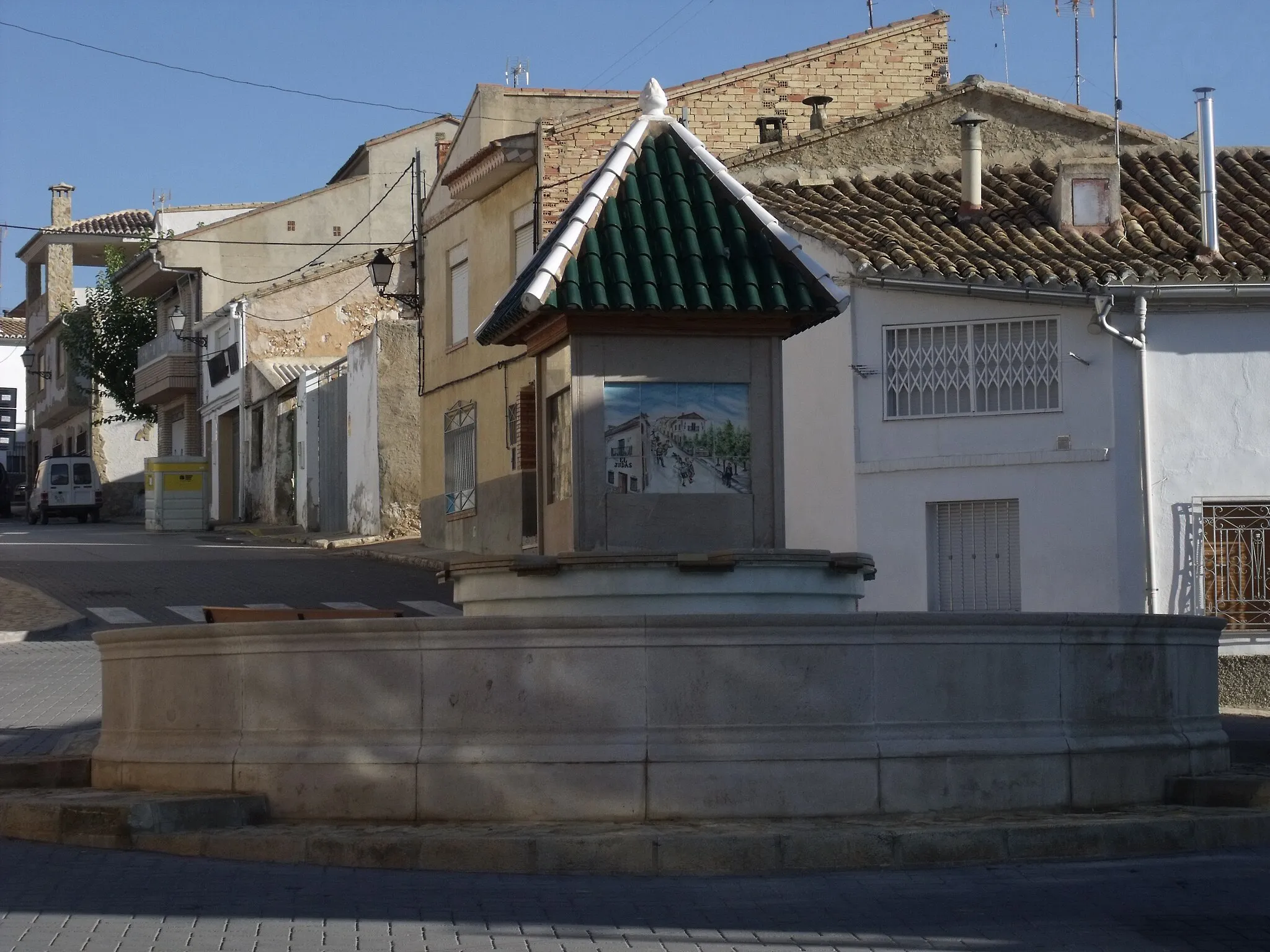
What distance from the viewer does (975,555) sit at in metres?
20.4

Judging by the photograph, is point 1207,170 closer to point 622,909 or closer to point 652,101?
point 652,101

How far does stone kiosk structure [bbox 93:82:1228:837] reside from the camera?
8664 mm

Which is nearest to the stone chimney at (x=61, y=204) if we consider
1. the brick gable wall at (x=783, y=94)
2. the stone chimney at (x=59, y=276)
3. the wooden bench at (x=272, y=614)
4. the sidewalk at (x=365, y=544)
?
the stone chimney at (x=59, y=276)

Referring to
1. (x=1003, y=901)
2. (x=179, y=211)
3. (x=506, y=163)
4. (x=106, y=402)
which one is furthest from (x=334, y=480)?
(x=1003, y=901)

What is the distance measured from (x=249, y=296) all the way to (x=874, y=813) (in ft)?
115

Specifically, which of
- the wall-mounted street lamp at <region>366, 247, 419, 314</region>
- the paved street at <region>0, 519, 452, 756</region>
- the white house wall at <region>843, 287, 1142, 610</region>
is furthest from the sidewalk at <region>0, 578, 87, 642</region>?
the wall-mounted street lamp at <region>366, 247, 419, 314</region>

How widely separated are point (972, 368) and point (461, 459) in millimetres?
11528

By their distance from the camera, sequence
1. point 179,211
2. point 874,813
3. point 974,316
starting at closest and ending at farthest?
point 874,813
point 974,316
point 179,211

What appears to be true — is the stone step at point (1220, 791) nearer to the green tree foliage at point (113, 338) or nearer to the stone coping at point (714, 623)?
the stone coping at point (714, 623)

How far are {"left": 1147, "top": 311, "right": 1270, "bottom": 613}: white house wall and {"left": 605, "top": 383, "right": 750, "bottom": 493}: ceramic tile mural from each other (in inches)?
397

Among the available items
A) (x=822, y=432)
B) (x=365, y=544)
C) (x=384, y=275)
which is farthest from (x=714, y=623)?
(x=384, y=275)

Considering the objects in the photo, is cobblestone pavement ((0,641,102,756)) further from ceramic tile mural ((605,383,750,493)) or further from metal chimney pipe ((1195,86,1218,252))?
metal chimney pipe ((1195,86,1218,252))

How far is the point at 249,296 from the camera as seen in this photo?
41688 mm

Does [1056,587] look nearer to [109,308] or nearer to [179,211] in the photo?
[179,211]
